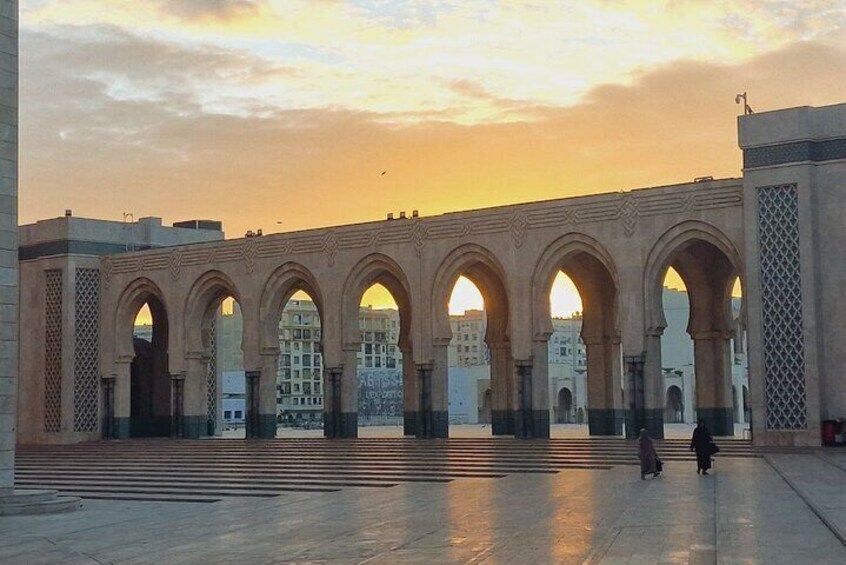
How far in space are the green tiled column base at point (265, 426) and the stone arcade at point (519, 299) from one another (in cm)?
3

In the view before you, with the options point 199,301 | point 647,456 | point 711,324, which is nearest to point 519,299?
point 711,324

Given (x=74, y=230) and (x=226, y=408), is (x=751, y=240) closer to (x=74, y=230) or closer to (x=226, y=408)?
(x=74, y=230)

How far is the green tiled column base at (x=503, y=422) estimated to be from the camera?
22.6 metres

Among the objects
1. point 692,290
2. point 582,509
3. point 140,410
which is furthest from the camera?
point 140,410

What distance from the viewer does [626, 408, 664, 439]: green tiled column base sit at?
18.5m

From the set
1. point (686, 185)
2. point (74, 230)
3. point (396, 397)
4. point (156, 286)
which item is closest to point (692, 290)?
point (686, 185)

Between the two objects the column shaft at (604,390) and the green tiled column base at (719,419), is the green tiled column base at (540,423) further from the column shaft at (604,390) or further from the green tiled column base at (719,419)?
the green tiled column base at (719,419)

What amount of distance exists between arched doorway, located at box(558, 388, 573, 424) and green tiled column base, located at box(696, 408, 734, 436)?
2388 centimetres

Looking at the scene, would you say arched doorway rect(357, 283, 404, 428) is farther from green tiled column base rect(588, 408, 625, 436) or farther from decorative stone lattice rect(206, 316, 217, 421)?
green tiled column base rect(588, 408, 625, 436)

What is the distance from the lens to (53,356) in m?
24.8

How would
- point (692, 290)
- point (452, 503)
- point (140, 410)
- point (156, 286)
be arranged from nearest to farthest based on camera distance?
point (452, 503), point (692, 290), point (156, 286), point (140, 410)

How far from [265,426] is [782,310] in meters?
10.6

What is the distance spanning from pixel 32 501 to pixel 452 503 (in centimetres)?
402

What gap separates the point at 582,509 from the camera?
961 cm
